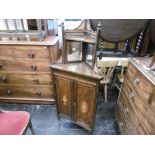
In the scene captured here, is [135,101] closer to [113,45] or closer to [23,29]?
[113,45]

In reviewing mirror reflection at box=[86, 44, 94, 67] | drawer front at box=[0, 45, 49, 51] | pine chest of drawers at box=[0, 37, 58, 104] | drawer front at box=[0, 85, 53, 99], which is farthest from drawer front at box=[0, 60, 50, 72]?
mirror reflection at box=[86, 44, 94, 67]

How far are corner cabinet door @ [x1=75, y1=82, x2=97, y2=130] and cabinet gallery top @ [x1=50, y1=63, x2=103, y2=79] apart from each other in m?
0.13

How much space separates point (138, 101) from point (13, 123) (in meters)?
1.28

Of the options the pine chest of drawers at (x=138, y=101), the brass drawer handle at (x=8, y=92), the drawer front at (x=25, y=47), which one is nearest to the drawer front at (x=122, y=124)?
the pine chest of drawers at (x=138, y=101)

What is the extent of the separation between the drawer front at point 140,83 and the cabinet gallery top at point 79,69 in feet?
1.26

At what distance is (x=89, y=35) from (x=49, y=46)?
649 mm

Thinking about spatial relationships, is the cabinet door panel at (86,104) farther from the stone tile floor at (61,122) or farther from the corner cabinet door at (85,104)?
the stone tile floor at (61,122)

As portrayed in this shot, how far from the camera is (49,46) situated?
1.98m

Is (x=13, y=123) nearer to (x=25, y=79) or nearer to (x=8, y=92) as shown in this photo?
(x=25, y=79)

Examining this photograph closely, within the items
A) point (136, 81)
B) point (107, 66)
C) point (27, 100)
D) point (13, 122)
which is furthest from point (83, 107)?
point (27, 100)

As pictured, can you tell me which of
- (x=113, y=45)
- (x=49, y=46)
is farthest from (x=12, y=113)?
(x=113, y=45)

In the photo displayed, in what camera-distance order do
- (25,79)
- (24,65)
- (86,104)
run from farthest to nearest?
(25,79), (24,65), (86,104)

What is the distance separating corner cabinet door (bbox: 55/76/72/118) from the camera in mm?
1722

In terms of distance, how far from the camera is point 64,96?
72.5 inches
